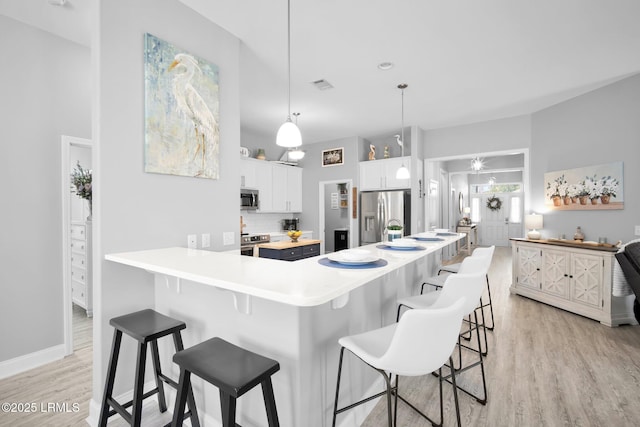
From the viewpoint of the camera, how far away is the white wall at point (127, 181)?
1769mm

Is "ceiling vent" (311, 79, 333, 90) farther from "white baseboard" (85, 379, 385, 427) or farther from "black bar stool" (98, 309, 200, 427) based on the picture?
"white baseboard" (85, 379, 385, 427)

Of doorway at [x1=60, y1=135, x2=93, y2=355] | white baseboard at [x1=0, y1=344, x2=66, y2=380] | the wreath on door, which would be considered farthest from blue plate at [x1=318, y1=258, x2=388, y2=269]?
the wreath on door

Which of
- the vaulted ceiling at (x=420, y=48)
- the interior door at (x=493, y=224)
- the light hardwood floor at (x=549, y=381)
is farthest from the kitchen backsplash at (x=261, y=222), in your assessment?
the interior door at (x=493, y=224)

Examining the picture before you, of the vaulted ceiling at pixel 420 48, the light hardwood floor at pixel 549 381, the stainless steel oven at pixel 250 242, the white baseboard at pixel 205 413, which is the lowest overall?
the light hardwood floor at pixel 549 381

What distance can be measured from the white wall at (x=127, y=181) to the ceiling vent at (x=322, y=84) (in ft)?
5.15

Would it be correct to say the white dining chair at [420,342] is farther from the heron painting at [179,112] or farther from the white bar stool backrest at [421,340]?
the heron painting at [179,112]

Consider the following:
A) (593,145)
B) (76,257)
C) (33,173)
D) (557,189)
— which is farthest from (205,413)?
(593,145)

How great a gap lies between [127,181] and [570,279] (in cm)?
470

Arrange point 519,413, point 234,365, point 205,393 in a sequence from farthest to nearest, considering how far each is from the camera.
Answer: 1. point 519,413
2. point 205,393
3. point 234,365

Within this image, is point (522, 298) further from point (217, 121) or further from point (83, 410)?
point (83, 410)

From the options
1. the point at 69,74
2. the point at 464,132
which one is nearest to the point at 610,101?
the point at 464,132

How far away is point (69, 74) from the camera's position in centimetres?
256

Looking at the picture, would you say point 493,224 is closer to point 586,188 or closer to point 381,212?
point 381,212

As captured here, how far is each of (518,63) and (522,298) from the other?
3.09 m
